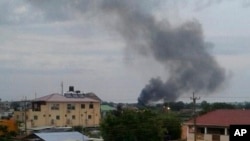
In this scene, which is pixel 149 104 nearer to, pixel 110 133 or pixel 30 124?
pixel 30 124

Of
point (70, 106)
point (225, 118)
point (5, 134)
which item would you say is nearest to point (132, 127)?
point (225, 118)

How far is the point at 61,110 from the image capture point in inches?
1665

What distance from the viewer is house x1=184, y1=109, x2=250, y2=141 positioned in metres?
22.3

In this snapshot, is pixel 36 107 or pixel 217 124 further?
pixel 36 107

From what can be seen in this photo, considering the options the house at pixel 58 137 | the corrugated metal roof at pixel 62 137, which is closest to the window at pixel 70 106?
the house at pixel 58 137

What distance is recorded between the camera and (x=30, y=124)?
4166 cm

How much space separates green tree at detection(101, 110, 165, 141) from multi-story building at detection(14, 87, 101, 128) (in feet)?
60.5

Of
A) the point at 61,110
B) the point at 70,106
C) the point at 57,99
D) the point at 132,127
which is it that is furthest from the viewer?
the point at 70,106

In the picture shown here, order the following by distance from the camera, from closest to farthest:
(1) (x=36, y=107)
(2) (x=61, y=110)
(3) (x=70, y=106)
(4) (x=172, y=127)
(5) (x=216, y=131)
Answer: (5) (x=216, y=131) < (4) (x=172, y=127) < (2) (x=61, y=110) < (3) (x=70, y=106) < (1) (x=36, y=107)

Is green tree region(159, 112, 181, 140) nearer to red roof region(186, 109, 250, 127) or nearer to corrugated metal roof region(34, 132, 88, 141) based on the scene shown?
red roof region(186, 109, 250, 127)

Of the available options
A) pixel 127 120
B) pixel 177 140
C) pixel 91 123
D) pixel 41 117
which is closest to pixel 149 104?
pixel 91 123

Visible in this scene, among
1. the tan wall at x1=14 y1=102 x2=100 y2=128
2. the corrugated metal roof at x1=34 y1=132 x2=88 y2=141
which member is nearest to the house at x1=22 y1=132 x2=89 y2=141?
the corrugated metal roof at x1=34 y1=132 x2=88 y2=141

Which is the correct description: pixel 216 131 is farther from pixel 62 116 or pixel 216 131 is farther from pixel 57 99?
pixel 62 116

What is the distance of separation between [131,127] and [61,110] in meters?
19.8
